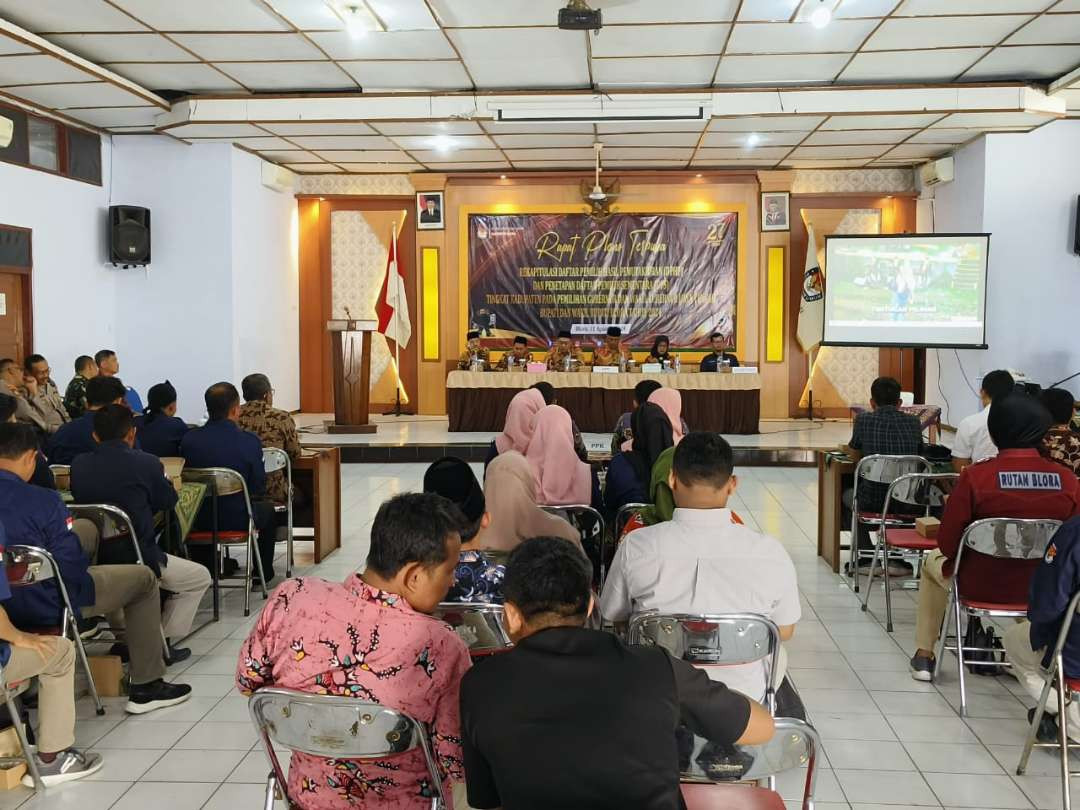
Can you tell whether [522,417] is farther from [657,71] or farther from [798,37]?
[657,71]

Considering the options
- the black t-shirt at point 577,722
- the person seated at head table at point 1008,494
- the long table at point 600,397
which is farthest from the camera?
A: the long table at point 600,397

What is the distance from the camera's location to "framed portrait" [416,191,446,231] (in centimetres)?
1198

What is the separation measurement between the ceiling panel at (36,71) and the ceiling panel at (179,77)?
280 millimetres

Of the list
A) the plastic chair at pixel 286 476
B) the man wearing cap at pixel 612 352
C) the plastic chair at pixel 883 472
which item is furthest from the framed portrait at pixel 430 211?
the plastic chair at pixel 883 472

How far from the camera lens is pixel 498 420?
10.7 metres

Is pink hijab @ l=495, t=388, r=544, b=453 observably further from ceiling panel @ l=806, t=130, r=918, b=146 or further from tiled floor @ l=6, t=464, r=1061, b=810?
ceiling panel @ l=806, t=130, r=918, b=146

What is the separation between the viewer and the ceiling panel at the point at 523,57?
6723 millimetres

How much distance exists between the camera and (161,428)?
5.00 metres

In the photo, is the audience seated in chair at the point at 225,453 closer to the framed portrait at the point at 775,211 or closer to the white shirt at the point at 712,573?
the white shirt at the point at 712,573

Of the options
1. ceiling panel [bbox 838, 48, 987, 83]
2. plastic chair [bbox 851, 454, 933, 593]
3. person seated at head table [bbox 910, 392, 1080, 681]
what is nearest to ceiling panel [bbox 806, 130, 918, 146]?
ceiling panel [bbox 838, 48, 987, 83]

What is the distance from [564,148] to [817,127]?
2.64 meters

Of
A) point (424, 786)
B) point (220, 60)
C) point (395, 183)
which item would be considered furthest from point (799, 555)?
point (395, 183)

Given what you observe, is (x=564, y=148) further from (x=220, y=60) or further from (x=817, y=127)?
(x=220, y=60)

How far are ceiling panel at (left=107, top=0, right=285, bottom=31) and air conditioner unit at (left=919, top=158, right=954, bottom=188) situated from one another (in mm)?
7189
